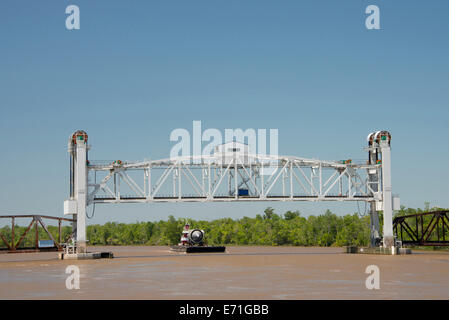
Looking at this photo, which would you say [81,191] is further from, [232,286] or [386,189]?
[232,286]

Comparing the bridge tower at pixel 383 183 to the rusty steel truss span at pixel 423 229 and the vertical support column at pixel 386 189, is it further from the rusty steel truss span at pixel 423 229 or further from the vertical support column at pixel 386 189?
the rusty steel truss span at pixel 423 229

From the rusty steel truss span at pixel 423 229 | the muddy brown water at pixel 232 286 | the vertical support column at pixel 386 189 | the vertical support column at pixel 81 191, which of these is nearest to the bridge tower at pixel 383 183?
the vertical support column at pixel 386 189

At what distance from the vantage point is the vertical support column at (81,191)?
266ft

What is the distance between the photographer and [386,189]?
3447 inches

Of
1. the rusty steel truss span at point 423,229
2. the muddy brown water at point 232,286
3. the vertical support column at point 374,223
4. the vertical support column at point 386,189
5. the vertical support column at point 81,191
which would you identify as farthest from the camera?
the vertical support column at point 374,223

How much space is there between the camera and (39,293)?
38750 mm

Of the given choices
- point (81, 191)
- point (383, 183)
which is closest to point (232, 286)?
point (81, 191)

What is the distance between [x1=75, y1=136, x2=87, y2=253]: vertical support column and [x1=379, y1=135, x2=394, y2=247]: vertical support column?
136 ft


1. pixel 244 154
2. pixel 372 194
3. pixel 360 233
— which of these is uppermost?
pixel 244 154

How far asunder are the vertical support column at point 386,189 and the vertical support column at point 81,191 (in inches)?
1634
